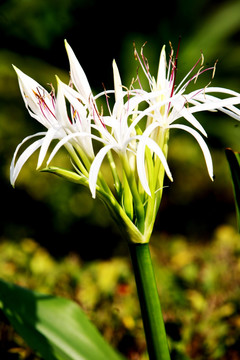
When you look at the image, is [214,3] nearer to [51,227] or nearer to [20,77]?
[51,227]

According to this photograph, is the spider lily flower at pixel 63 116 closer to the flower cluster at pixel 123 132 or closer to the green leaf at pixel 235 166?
the flower cluster at pixel 123 132

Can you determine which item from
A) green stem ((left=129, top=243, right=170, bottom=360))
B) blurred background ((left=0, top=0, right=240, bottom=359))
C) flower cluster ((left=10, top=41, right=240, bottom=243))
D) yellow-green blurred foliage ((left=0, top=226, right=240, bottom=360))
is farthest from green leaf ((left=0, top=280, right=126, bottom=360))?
blurred background ((left=0, top=0, right=240, bottom=359))

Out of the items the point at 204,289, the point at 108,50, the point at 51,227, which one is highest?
the point at 108,50

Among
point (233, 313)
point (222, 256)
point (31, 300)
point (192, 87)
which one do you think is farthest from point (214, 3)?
point (31, 300)

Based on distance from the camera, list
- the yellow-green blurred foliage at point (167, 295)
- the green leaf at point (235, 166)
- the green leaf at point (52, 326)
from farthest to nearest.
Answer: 1. the yellow-green blurred foliage at point (167, 295)
2. the green leaf at point (52, 326)
3. the green leaf at point (235, 166)

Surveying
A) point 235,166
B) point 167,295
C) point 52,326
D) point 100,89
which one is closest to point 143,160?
point 235,166

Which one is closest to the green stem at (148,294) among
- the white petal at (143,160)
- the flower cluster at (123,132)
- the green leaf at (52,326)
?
the flower cluster at (123,132)
